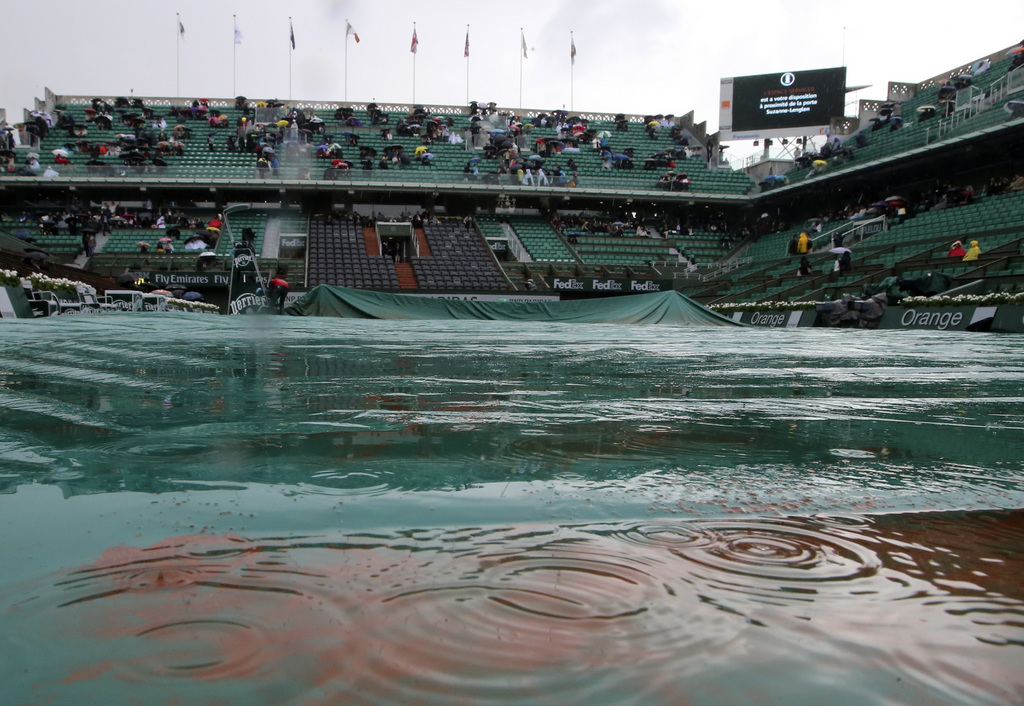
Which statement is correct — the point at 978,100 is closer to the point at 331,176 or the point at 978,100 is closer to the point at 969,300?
the point at 969,300

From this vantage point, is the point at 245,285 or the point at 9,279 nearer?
the point at 9,279

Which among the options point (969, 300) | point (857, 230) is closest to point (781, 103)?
point (857, 230)

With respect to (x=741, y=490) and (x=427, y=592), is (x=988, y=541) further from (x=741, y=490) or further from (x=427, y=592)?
(x=427, y=592)

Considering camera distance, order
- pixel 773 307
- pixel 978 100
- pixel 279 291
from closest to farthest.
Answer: pixel 279 291 < pixel 773 307 < pixel 978 100

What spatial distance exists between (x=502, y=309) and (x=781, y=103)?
26305mm

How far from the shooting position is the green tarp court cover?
1670cm

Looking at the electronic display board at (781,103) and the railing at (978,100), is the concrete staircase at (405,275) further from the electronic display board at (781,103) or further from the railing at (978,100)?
the railing at (978,100)

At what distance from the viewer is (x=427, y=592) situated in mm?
1073

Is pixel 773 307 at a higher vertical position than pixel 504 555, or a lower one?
higher

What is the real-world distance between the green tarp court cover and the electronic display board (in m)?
24.1

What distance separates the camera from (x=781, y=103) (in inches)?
1454

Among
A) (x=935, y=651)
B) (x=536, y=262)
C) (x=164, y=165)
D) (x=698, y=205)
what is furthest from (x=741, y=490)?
(x=698, y=205)

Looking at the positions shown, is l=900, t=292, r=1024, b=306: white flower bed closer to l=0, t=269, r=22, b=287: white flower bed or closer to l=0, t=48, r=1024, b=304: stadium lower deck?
l=0, t=48, r=1024, b=304: stadium lower deck

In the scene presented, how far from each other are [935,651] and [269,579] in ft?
3.09
